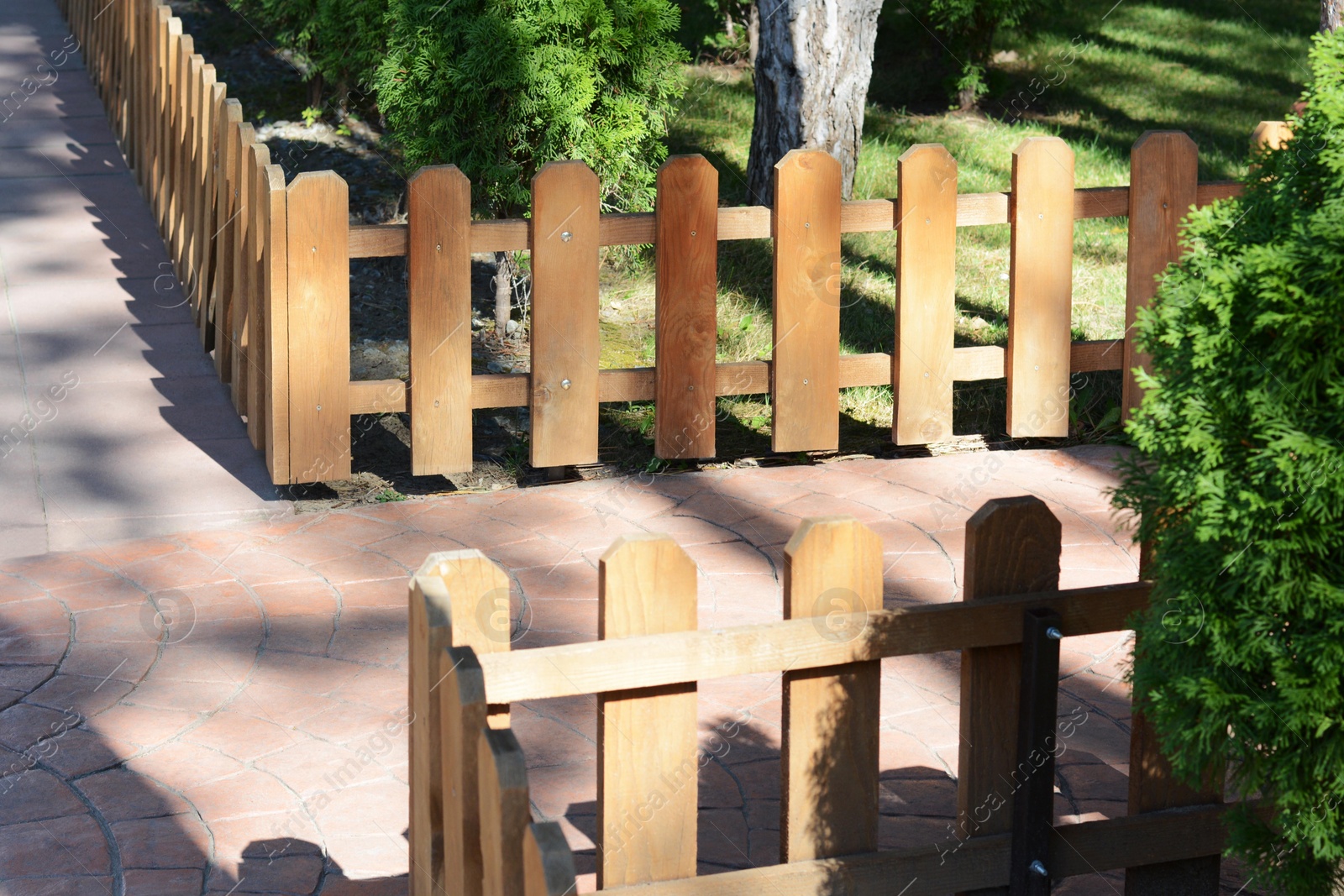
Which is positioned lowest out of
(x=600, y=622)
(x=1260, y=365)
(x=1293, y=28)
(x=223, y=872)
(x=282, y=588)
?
(x=223, y=872)

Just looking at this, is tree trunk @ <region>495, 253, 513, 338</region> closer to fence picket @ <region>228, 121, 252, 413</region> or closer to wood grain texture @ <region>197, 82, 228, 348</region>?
wood grain texture @ <region>197, 82, 228, 348</region>

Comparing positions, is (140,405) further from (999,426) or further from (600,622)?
(600,622)

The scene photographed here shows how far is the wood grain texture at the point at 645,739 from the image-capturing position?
2322 mm

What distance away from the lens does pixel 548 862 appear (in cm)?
181

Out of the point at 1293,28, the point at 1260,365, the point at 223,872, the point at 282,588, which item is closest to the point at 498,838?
the point at 1260,365

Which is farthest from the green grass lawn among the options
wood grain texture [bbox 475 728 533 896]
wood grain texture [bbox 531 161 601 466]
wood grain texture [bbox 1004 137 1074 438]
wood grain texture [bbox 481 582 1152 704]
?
wood grain texture [bbox 475 728 533 896]

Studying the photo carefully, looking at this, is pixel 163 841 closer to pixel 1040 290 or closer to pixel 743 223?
pixel 743 223

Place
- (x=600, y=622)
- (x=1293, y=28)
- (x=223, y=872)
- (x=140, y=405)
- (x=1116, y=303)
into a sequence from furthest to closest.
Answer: (x=1293, y=28), (x=1116, y=303), (x=140, y=405), (x=223, y=872), (x=600, y=622)

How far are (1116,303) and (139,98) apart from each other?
5.60 metres

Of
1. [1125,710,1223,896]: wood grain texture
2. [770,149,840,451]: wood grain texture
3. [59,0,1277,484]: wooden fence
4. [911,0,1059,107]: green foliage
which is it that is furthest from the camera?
[911,0,1059,107]: green foliage

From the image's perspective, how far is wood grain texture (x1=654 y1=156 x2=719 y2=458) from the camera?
514cm

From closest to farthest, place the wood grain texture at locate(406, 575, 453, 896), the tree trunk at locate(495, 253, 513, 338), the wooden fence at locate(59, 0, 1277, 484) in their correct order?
the wood grain texture at locate(406, 575, 453, 896) → the wooden fence at locate(59, 0, 1277, 484) → the tree trunk at locate(495, 253, 513, 338)

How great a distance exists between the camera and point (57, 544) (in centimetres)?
476

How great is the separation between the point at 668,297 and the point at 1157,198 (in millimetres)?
1957
